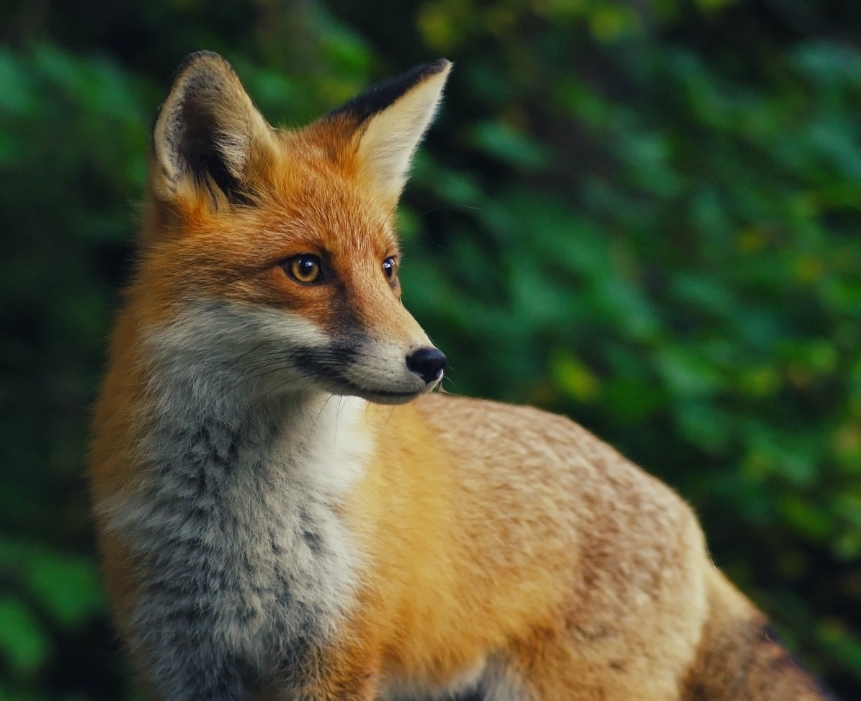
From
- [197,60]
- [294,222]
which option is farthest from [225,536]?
[197,60]

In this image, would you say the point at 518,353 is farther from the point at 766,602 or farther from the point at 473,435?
the point at 473,435

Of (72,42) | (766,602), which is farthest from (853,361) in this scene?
(72,42)

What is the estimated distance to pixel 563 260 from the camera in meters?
5.57

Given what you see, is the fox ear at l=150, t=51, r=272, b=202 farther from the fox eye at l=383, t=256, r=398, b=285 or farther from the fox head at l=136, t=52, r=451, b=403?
the fox eye at l=383, t=256, r=398, b=285

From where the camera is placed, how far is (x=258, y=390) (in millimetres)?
2613

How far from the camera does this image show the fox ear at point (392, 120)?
2.92 m

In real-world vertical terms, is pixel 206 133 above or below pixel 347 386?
above

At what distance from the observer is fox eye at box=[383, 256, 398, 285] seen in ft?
9.22

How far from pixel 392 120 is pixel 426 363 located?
884 millimetres

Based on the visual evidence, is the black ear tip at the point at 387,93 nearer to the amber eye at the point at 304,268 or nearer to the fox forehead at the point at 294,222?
the fox forehead at the point at 294,222

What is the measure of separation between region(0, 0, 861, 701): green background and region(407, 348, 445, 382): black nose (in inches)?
82.5

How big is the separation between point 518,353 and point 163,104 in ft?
10.7

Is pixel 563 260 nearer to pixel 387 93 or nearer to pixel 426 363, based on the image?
pixel 387 93

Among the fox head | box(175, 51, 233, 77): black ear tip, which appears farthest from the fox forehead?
box(175, 51, 233, 77): black ear tip
